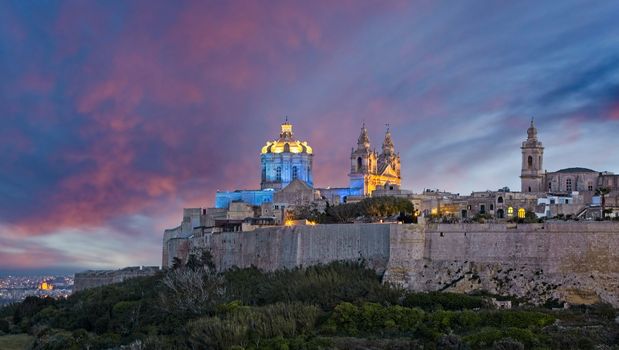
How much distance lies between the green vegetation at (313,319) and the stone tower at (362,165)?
28.7 metres

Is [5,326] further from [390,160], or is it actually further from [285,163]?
[390,160]

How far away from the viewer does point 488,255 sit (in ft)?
155

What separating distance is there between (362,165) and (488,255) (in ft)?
131

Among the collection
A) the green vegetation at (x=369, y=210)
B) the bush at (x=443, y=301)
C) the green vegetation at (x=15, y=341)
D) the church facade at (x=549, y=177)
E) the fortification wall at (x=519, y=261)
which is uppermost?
the church facade at (x=549, y=177)

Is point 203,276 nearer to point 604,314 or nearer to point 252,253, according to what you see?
point 252,253

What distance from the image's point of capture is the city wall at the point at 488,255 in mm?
44750

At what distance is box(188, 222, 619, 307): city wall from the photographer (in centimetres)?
4475

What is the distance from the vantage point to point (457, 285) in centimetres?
4706

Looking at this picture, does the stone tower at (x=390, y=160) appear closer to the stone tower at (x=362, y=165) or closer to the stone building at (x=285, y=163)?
the stone tower at (x=362, y=165)

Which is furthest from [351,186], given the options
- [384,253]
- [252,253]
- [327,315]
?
[327,315]

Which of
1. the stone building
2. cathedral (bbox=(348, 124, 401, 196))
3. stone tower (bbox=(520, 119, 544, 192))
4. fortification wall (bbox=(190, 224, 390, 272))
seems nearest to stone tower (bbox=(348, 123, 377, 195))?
cathedral (bbox=(348, 124, 401, 196))

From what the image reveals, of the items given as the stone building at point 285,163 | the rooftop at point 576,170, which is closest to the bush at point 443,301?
the rooftop at point 576,170

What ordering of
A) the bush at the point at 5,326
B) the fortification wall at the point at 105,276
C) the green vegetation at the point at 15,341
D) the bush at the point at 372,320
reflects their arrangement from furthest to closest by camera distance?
the fortification wall at the point at 105,276 < the bush at the point at 5,326 < the green vegetation at the point at 15,341 < the bush at the point at 372,320

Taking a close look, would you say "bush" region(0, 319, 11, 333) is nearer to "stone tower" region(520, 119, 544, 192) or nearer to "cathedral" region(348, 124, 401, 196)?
"cathedral" region(348, 124, 401, 196)
